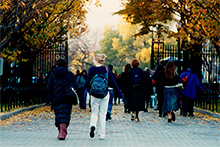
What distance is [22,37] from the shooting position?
18.6 meters

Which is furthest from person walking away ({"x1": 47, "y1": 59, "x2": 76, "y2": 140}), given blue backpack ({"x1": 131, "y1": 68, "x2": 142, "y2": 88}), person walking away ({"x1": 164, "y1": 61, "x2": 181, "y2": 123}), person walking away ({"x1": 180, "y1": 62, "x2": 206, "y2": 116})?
person walking away ({"x1": 180, "y1": 62, "x2": 206, "y2": 116})

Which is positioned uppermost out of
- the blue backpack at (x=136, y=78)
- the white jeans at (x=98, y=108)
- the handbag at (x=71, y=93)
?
the blue backpack at (x=136, y=78)

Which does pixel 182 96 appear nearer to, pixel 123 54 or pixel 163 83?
pixel 163 83

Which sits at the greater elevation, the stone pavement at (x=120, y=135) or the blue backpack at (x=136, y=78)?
the blue backpack at (x=136, y=78)

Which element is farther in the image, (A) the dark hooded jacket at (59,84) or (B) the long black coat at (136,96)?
(B) the long black coat at (136,96)

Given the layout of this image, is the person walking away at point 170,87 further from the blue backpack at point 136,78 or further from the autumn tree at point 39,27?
the autumn tree at point 39,27

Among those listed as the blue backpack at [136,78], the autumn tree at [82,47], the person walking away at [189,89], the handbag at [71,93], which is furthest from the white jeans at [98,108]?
the autumn tree at [82,47]

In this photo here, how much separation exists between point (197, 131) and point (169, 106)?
237 centimetres

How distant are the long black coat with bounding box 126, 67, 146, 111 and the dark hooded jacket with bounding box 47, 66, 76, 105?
4.09 meters

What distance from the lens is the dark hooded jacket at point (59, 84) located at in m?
8.91

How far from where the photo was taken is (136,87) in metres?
12.8

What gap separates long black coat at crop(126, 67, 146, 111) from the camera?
12812mm

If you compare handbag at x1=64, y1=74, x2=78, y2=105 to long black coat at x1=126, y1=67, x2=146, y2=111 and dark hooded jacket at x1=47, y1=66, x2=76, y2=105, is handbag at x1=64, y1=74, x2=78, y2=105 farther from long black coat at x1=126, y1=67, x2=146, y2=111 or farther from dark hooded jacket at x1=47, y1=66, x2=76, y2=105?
long black coat at x1=126, y1=67, x2=146, y2=111

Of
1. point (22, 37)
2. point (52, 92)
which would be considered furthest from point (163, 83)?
point (22, 37)
